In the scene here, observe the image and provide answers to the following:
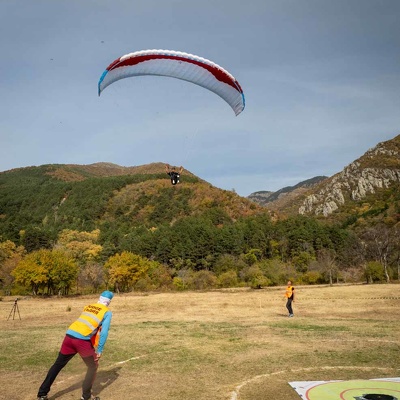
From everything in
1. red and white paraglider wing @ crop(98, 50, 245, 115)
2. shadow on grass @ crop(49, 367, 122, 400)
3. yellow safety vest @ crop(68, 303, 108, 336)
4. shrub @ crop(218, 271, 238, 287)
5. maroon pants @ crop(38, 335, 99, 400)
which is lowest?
shrub @ crop(218, 271, 238, 287)

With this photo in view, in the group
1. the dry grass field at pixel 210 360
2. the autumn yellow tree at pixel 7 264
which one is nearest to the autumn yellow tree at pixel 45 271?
the autumn yellow tree at pixel 7 264

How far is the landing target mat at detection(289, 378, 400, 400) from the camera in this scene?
7.73 m

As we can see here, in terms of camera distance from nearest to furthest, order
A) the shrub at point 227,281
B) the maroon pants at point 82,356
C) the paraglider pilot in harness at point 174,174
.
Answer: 1. the maroon pants at point 82,356
2. the paraglider pilot in harness at point 174,174
3. the shrub at point 227,281

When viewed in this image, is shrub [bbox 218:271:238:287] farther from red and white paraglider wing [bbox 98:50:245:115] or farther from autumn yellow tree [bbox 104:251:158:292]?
red and white paraglider wing [bbox 98:50:245:115]

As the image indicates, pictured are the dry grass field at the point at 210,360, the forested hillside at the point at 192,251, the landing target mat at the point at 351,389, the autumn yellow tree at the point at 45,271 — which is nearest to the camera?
the landing target mat at the point at 351,389

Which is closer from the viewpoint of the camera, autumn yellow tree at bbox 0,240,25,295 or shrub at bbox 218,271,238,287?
shrub at bbox 218,271,238,287

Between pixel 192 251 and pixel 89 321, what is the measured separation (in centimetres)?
9050

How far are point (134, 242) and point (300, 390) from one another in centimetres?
10128

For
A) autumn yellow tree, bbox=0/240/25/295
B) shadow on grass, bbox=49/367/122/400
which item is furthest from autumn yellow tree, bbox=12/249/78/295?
shadow on grass, bbox=49/367/122/400

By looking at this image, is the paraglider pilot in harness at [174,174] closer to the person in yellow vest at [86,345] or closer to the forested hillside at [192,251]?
the person in yellow vest at [86,345]

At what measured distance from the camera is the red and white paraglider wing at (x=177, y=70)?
1903 cm

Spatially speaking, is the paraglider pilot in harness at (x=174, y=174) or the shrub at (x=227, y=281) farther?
the shrub at (x=227, y=281)

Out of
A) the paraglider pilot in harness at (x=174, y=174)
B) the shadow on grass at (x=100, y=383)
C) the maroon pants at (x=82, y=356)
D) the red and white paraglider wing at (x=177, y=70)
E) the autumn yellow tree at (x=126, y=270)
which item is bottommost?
the autumn yellow tree at (x=126, y=270)

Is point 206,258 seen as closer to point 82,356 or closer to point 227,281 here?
point 227,281
